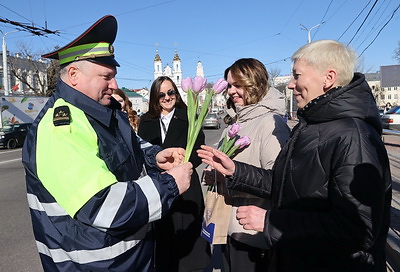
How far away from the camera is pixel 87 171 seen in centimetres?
127

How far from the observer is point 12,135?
16.2 m

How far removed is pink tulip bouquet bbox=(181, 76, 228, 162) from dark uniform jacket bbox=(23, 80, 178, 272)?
0.43 m

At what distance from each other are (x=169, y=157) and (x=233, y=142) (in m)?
0.51

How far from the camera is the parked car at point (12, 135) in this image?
51.8 feet

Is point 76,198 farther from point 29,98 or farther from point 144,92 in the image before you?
point 144,92

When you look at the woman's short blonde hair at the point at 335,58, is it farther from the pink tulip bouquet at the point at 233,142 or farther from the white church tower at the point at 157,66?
the white church tower at the point at 157,66

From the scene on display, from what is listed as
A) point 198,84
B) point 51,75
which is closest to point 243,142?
point 198,84

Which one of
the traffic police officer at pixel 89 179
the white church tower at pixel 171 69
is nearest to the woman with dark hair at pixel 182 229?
the traffic police officer at pixel 89 179

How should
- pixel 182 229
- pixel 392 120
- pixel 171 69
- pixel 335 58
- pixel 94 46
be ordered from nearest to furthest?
1. pixel 335 58
2. pixel 94 46
3. pixel 182 229
4. pixel 392 120
5. pixel 171 69

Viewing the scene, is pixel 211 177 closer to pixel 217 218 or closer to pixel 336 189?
pixel 217 218

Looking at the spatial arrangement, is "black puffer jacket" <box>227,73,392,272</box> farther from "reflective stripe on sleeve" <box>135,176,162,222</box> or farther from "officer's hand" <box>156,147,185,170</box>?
"officer's hand" <box>156,147,185,170</box>

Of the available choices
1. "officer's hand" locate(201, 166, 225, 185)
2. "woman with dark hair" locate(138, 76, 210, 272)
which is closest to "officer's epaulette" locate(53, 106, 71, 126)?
"officer's hand" locate(201, 166, 225, 185)

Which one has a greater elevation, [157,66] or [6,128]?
[157,66]

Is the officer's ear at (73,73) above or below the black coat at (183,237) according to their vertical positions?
above
